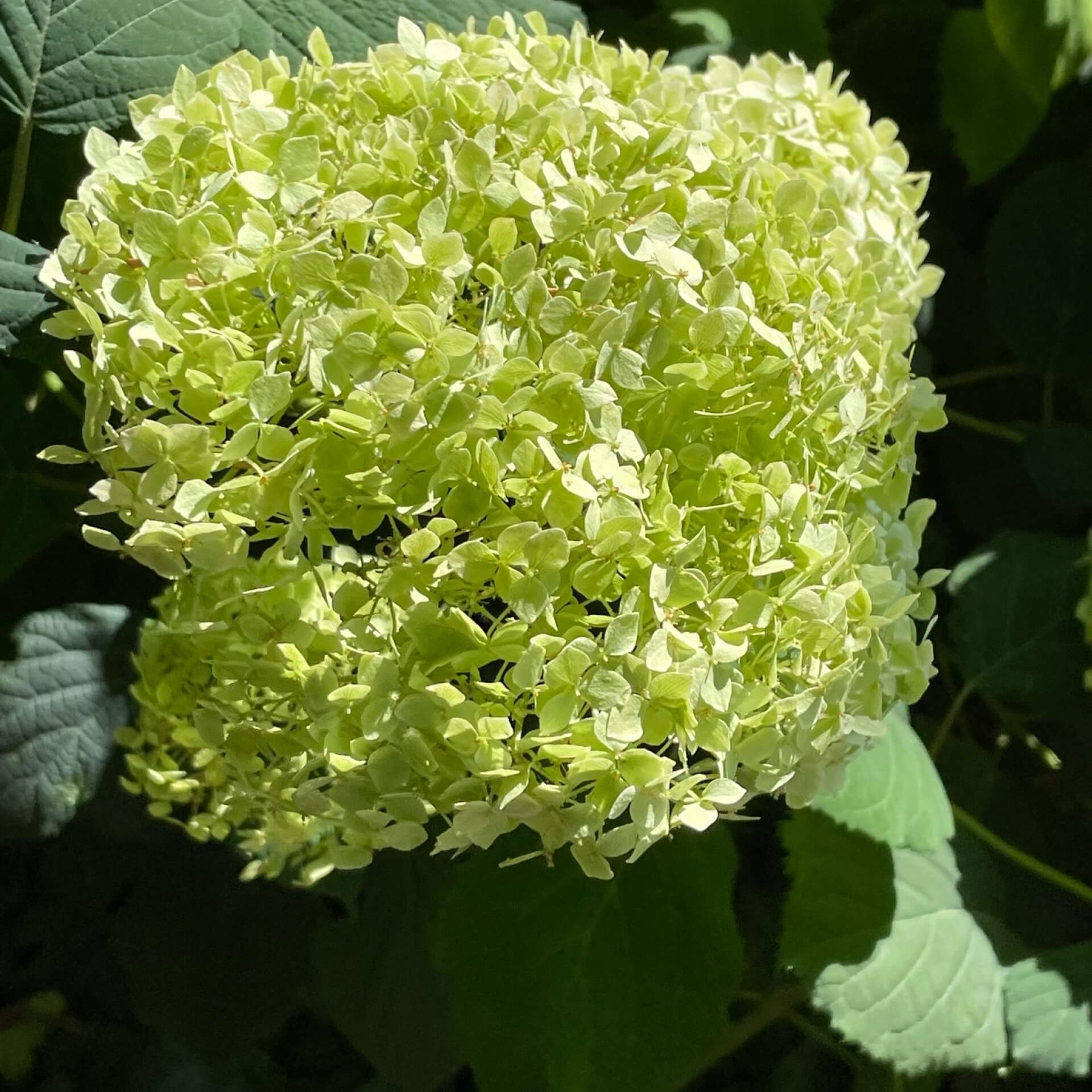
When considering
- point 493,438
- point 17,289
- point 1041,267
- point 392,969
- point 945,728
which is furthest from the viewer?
point 1041,267

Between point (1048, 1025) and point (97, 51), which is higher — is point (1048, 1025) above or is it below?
below

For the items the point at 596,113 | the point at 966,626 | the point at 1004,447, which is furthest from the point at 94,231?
the point at 1004,447

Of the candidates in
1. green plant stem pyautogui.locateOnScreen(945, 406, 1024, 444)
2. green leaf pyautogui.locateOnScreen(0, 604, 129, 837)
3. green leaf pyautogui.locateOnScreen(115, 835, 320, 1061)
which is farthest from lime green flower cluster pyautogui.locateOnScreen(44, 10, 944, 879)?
green plant stem pyautogui.locateOnScreen(945, 406, 1024, 444)

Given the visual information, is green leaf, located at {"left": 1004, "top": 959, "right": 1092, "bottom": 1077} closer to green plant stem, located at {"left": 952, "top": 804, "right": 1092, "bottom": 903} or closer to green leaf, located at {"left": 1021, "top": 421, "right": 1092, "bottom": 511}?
green plant stem, located at {"left": 952, "top": 804, "right": 1092, "bottom": 903}

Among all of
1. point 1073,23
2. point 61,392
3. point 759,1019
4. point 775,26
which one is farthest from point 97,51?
point 759,1019

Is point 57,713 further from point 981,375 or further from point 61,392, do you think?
point 981,375

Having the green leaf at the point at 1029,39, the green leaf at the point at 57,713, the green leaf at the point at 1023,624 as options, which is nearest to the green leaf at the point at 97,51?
the green leaf at the point at 57,713
